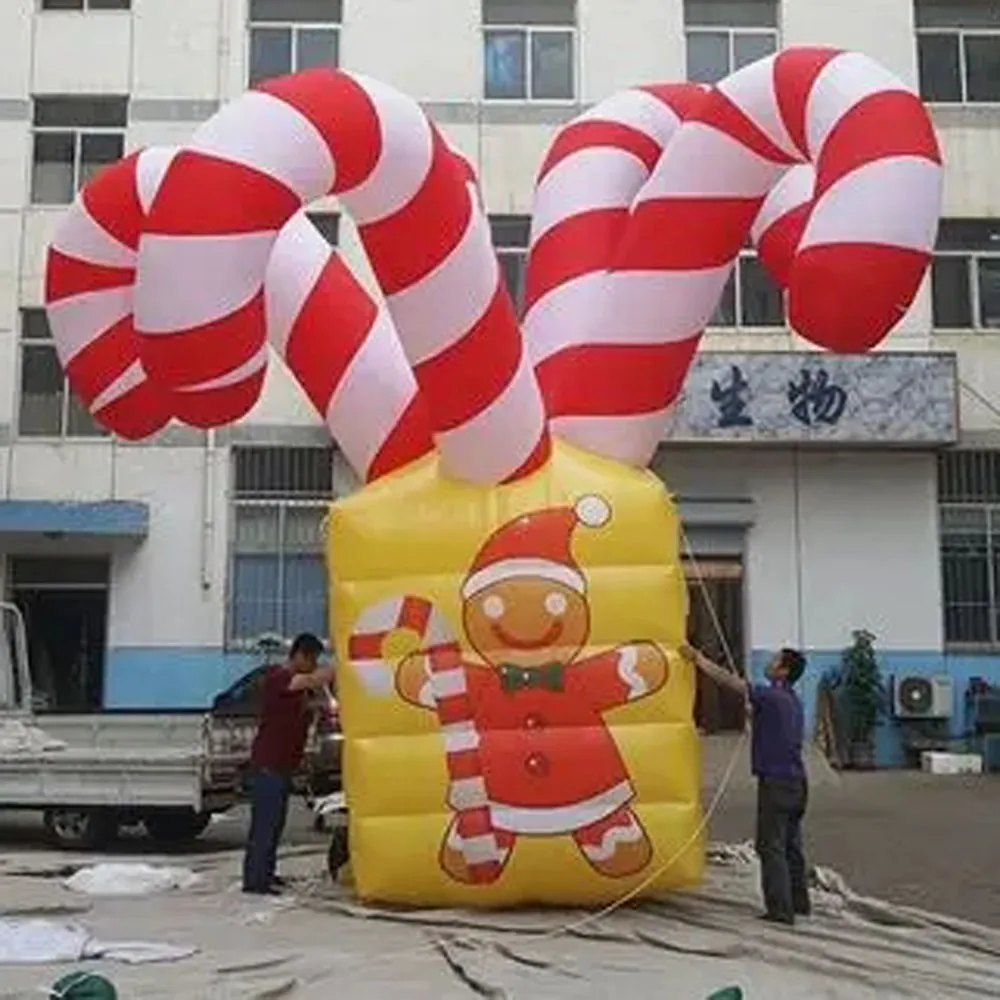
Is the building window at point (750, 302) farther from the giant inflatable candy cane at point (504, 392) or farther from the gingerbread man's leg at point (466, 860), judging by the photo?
the gingerbread man's leg at point (466, 860)

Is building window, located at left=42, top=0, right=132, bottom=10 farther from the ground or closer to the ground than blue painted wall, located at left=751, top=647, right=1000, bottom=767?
farther from the ground

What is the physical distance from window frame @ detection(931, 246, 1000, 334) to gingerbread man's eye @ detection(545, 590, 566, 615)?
12.7 metres

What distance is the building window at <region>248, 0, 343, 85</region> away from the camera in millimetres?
19344

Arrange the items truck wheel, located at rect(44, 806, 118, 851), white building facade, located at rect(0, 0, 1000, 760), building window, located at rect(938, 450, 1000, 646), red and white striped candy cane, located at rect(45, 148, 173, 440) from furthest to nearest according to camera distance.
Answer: building window, located at rect(938, 450, 1000, 646)
white building facade, located at rect(0, 0, 1000, 760)
truck wheel, located at rect(44, 806, 118, 851)
red and white striped candy cane, located at rect(45, 148, 173, 440)

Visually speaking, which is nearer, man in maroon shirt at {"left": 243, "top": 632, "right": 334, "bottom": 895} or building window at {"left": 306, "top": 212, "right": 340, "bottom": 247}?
man in maroon shirt at {"left": 243, "top": 632, "right": 334, "bottom": 895}

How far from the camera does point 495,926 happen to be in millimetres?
7074

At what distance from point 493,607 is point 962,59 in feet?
48.6

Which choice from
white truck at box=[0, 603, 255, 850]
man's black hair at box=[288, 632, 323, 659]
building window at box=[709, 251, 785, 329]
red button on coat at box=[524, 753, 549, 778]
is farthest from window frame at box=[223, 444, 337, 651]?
red button on coat at box=[524, 753, 549, 778]

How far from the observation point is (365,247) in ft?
23.9

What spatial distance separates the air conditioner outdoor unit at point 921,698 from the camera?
17.7m

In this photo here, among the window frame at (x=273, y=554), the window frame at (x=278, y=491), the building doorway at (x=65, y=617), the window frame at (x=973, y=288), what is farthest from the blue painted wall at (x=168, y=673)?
the window frame at (x=973, y=288)

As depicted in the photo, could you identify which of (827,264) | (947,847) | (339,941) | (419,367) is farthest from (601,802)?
(947,847)

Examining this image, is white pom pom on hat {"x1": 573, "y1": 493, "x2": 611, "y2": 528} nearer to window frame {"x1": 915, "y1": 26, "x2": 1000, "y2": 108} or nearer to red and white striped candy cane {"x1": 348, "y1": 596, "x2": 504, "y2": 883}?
red and white striped candy cane {"x1": 348, "y1": 596, "x2": 504, "y2": 883}

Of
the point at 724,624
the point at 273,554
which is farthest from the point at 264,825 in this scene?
the point at 724,624
